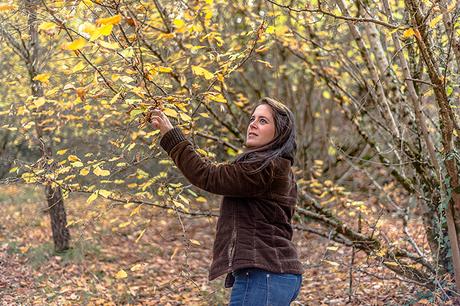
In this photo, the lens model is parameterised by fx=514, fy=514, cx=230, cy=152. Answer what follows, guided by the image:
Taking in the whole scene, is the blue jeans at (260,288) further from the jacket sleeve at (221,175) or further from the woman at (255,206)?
the jacket sleeve at (221,175)

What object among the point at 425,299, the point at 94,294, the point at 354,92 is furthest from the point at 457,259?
the point at 354,92

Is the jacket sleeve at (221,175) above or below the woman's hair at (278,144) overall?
below

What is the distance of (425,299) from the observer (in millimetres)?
4293

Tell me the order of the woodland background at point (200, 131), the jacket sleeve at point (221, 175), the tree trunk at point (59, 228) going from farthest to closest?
the tree trunk at point (59, 228)
the woodland background at point (200, 131)
the jacket sleeve at point (221, 175)

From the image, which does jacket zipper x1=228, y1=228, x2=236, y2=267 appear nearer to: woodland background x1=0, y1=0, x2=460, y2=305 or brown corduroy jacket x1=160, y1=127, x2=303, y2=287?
brown corduroy jacket x1=160, y1=127, x2=303, y2=287

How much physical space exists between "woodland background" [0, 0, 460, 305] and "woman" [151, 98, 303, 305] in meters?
0.56

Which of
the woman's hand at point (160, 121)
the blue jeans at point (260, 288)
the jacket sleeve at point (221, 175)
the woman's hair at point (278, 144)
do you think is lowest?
the blue jeans at point (260, 288)

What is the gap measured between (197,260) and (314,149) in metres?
3.63

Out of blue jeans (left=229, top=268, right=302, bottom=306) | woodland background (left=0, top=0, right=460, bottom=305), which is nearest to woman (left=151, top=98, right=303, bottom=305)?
blue jeans (left=229, top=268, right=302, bottom=306)

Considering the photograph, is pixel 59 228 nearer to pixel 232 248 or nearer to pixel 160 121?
pixel 160 121

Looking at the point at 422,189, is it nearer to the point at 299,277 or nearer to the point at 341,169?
the point at 299,277

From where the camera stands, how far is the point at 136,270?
6926 mm

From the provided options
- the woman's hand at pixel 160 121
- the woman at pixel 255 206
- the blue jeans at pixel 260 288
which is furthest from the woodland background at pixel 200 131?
the blue jeans at pixel 260 288

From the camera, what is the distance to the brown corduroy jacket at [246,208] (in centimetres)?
247
